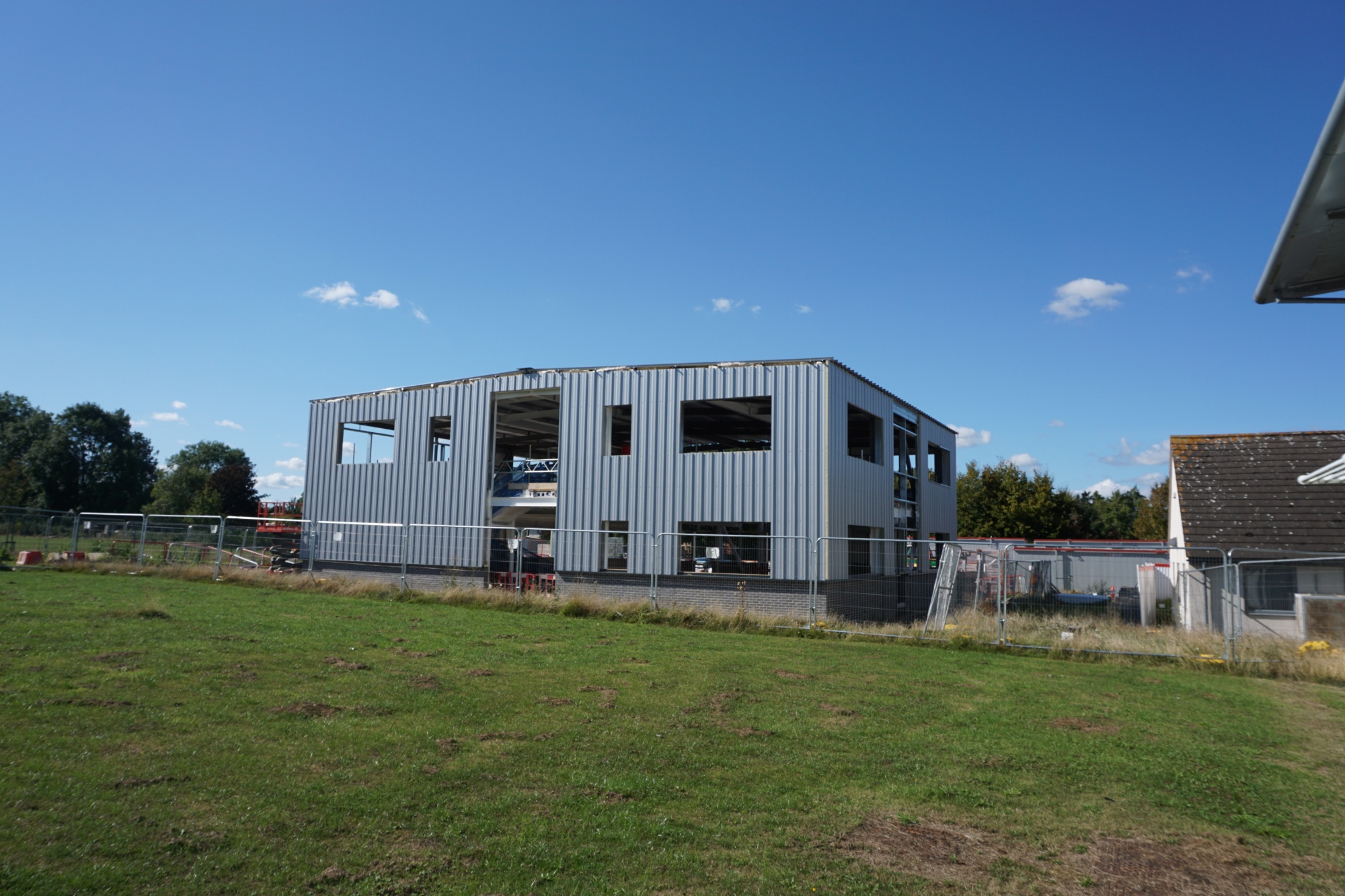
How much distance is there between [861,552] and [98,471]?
3279 inches

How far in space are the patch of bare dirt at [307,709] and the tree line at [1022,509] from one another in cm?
4883

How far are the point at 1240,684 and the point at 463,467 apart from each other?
1982cm

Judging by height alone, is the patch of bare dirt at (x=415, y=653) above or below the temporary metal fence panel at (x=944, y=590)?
below

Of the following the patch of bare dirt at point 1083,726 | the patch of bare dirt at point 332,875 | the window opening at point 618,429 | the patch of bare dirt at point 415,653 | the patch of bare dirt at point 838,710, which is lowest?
the patch of bare dirt at point 1083,726

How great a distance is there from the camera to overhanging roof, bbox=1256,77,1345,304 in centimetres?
336

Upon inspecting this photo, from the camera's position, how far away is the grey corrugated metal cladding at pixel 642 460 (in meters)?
20.7

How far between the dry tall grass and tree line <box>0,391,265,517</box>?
2408 inches

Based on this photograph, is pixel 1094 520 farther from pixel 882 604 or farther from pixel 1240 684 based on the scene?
pixel 1240 684

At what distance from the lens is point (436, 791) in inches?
217

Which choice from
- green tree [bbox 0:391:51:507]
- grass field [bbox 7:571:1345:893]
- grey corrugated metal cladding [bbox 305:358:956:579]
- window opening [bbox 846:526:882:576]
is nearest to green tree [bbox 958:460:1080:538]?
grey corrugated metal cladding [bbox 305:358:956:579]

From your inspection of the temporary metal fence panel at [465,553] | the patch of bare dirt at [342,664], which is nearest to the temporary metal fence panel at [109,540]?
the temporary metal fence panel at [465,553]

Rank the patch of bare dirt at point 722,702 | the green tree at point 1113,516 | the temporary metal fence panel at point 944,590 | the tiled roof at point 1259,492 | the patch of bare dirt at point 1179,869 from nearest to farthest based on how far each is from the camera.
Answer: the patch of bare dirt at point 1179,869
the patch of bare dirt at point 722,702
the temporary metal fence panel at point 944,590
the tiled roof at point 1259,492
the green tree at point 1113,516

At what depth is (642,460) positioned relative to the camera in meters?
22.3

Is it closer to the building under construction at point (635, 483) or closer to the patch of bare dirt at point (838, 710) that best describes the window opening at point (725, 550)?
the building under construction at point (635, 483)
